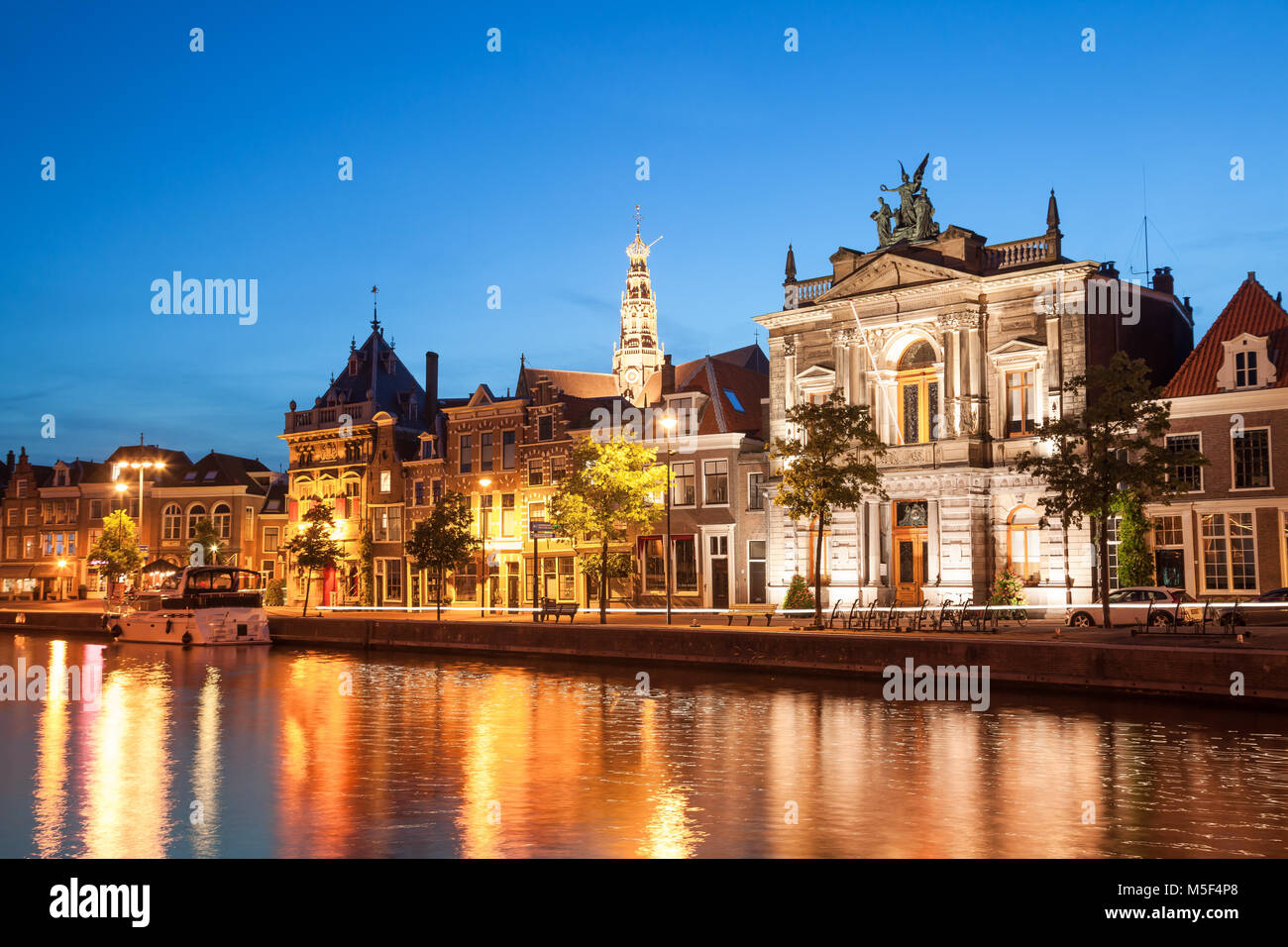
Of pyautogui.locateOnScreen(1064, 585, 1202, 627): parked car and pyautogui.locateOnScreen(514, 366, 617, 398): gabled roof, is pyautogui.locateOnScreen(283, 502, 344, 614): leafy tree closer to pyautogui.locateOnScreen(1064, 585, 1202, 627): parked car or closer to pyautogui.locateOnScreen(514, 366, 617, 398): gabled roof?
pyautogui.locateOnScreen(514, 366, 617, 398): gabled roof

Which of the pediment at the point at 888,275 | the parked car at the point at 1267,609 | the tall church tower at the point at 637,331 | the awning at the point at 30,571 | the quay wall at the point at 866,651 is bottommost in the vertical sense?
the quay wall at the point at 866,651

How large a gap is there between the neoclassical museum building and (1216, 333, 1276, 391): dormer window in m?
4.91

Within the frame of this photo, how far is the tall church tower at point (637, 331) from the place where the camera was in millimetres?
148375

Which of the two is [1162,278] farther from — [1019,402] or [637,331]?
[637,331]

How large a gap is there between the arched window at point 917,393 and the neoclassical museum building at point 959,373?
6cm

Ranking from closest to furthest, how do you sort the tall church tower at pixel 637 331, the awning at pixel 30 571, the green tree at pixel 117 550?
the green tree at pixel 117 550, the awning at pixel 30 571, the tall church tower at pixel 637 331

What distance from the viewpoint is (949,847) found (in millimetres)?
13617

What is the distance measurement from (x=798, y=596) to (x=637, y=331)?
104 m

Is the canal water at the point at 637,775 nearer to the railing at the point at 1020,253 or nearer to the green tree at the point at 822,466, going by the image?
the green tree at the point at 822,466

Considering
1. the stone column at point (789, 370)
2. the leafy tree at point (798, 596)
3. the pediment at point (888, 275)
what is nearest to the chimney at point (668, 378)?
the stone column at point (789, 370)

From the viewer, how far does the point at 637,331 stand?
15125cm

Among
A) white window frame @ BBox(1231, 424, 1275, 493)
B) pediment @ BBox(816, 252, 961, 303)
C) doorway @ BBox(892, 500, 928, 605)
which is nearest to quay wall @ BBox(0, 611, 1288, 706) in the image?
white window frame @ BBox(1231, 424, 1275, 493)

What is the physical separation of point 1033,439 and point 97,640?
4358cm

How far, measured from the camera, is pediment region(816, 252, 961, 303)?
4781cm
